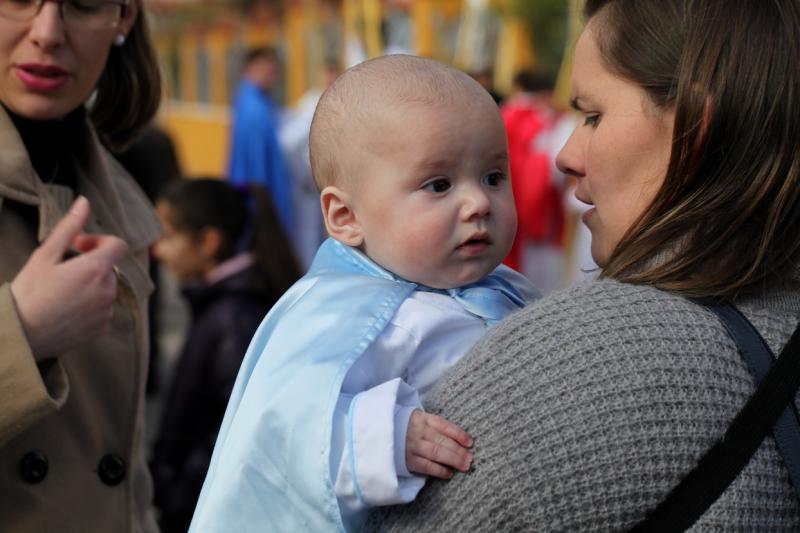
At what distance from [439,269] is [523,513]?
0.49m

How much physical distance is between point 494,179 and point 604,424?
56cm

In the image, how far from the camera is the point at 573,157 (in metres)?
1.97

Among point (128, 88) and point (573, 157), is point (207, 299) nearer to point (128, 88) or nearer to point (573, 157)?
point (128, 88)

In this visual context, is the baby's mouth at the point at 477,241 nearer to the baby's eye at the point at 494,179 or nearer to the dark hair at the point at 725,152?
the baby's eye at the point at 494,179

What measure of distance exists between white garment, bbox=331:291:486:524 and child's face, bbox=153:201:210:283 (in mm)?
2863

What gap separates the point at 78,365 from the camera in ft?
7.77

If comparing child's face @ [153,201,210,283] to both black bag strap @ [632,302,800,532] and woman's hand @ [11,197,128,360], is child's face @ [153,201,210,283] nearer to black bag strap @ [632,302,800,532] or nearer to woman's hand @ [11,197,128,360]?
woman's hand @ [11,197,128,360]

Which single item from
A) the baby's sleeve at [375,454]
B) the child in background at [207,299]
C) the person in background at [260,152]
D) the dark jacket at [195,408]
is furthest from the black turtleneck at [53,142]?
the person in background at [260,152]

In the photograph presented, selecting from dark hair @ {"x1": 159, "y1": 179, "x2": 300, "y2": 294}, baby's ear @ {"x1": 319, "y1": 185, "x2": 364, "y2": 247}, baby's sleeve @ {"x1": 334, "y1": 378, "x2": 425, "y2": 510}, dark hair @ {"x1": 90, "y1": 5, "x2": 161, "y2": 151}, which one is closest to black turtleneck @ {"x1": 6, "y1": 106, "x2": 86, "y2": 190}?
dark hair @ {"x1": 90, "y1": 5, "x2": 161, "y2": 151}

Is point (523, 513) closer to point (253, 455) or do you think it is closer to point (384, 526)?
point (384, 526)

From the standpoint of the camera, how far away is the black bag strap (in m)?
1.62

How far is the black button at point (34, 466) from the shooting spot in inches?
85.9

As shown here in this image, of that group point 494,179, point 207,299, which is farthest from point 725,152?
point 207,299

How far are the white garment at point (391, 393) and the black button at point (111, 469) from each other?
2.76 feet
